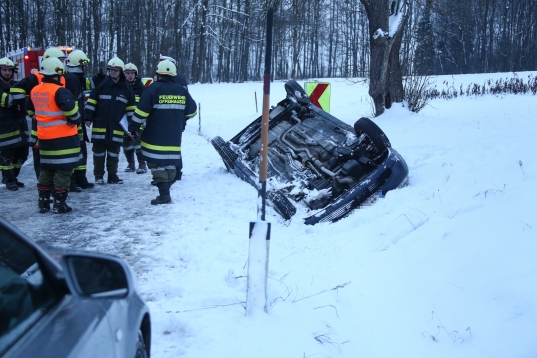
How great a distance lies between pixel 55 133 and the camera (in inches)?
246

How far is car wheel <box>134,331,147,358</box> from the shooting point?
83.8 inches

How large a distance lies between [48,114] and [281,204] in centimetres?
299

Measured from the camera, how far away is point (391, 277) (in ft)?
14.1

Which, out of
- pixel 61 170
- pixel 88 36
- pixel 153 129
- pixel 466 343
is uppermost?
pixel 88 36

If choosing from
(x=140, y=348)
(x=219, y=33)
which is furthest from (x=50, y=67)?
(x=219, y=33)

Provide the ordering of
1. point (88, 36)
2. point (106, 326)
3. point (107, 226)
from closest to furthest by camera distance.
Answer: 1. point (106, 326)
2. point (107, 226)
3. point (88, 36)

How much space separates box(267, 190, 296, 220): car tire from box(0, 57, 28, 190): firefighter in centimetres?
401

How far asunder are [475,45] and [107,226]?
56.6 metres

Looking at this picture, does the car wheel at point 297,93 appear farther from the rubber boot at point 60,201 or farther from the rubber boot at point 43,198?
the rubber boot at point 43,198

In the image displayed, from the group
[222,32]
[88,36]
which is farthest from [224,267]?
[222,32]

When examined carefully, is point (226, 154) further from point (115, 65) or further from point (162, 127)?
point (115, 65)

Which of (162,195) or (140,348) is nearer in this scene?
→ (140,348)

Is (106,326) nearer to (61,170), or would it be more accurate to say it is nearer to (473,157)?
(61,170)

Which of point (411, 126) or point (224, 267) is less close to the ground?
point (411, 126)
